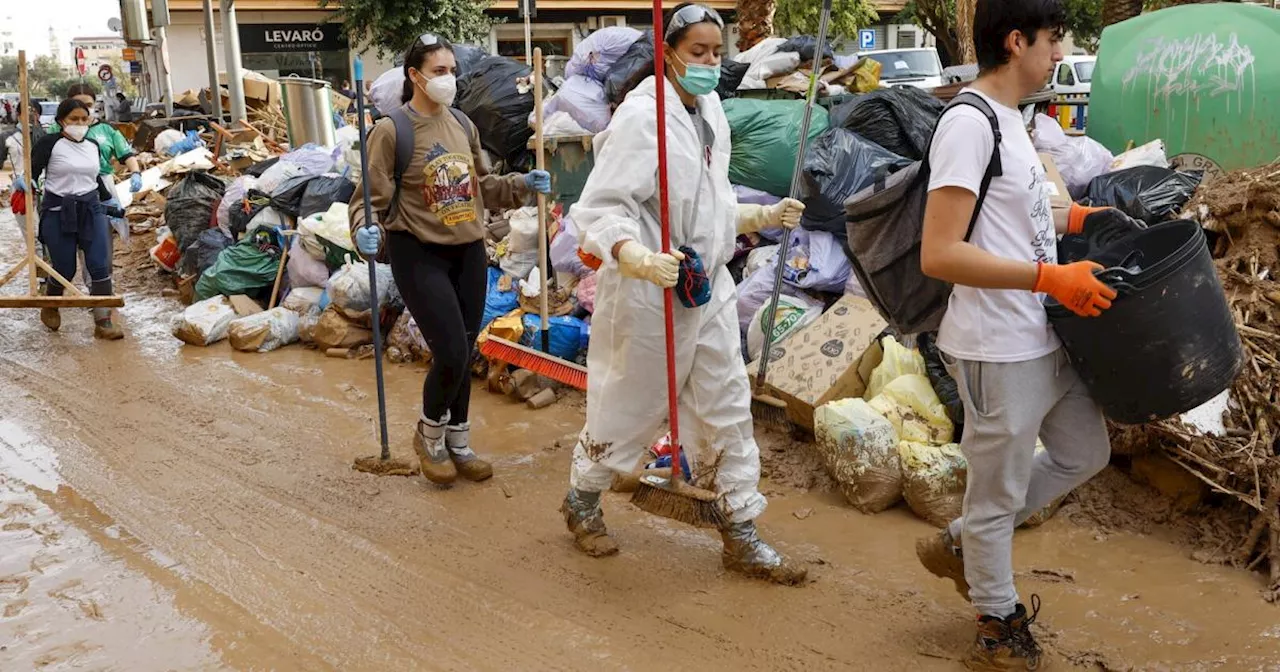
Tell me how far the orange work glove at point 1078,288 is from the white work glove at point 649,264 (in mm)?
968

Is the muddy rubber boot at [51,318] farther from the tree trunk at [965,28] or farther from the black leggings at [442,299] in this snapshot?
the tree trunk at [965,28]

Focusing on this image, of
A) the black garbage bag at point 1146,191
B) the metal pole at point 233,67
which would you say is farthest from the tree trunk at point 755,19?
the black garbage bag at point 1146,191

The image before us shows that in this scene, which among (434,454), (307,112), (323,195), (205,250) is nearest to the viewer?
(434,454)

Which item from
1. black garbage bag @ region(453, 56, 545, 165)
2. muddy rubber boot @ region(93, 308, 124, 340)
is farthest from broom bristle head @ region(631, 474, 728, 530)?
muddy rubber boot @ region(93, 308, 124, 340)

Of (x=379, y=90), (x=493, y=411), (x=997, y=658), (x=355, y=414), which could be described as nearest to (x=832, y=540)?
(x=997, y=658)

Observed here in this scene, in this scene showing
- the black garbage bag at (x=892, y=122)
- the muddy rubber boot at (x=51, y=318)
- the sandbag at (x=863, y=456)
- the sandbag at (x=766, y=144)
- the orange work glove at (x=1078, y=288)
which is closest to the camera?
the orange work glove at (x=1078, y=288)

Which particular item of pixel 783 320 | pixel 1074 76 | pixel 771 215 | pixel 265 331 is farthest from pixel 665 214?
pixel 1074 76

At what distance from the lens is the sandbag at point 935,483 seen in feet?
12.3

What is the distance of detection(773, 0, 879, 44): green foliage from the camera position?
2539cm

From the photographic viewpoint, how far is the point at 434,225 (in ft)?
13.5

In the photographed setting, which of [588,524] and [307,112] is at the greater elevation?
[307,112]

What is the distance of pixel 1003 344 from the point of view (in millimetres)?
2471

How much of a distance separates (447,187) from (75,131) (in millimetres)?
4339

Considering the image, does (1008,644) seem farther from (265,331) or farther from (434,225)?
(265,331)
